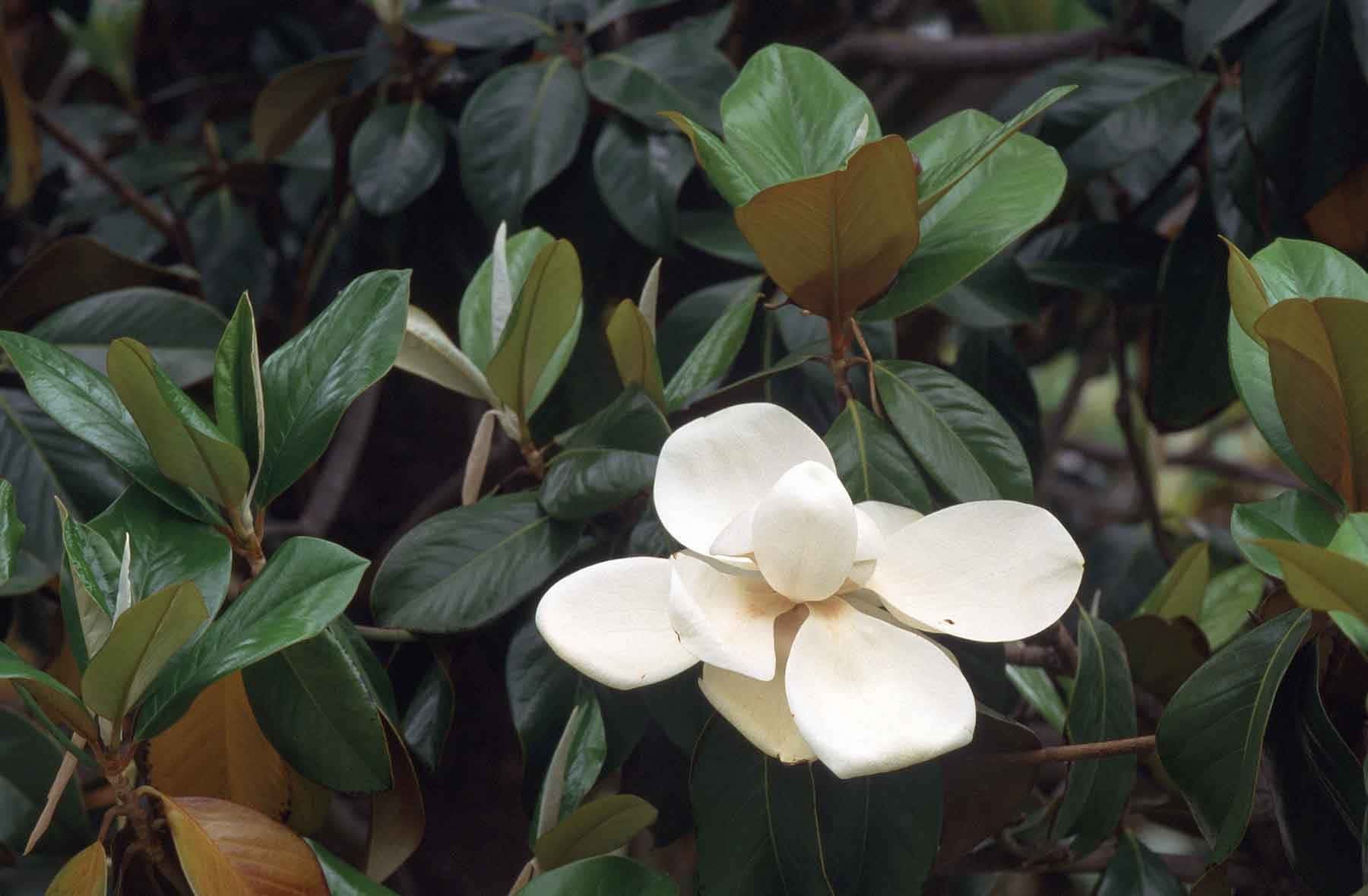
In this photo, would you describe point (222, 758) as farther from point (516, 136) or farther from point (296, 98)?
point (296, 98)

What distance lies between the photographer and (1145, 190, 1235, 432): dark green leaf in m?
0.82

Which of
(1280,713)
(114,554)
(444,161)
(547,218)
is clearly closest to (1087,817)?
(1280,713)

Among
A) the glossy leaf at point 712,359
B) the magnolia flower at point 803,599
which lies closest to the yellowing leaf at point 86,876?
the magnolia flower at point 803,599

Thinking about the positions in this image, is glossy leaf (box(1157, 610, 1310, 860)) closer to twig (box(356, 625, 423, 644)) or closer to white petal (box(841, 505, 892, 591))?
white petal (box(841, 505, 892, 591))

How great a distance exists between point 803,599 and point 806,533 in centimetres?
4

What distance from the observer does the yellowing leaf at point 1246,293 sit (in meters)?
0.49

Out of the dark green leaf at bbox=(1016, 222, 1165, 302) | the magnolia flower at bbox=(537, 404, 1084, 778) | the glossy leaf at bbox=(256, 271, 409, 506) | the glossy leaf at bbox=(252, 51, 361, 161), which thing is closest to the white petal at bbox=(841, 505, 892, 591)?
the magnolia flower at bbox=(537, 404, 1084, 778)

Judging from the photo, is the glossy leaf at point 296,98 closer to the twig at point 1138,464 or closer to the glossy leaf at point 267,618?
the glossy leaf at point 267,618

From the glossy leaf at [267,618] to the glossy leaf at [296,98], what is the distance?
1.94 ft

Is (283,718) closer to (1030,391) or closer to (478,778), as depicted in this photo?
(478,778)

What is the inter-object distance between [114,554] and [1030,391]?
655 mm

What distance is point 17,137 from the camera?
0.97m

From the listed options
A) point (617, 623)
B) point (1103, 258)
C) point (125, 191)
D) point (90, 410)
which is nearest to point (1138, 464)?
point (1103, 258)

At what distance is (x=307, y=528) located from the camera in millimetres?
984
